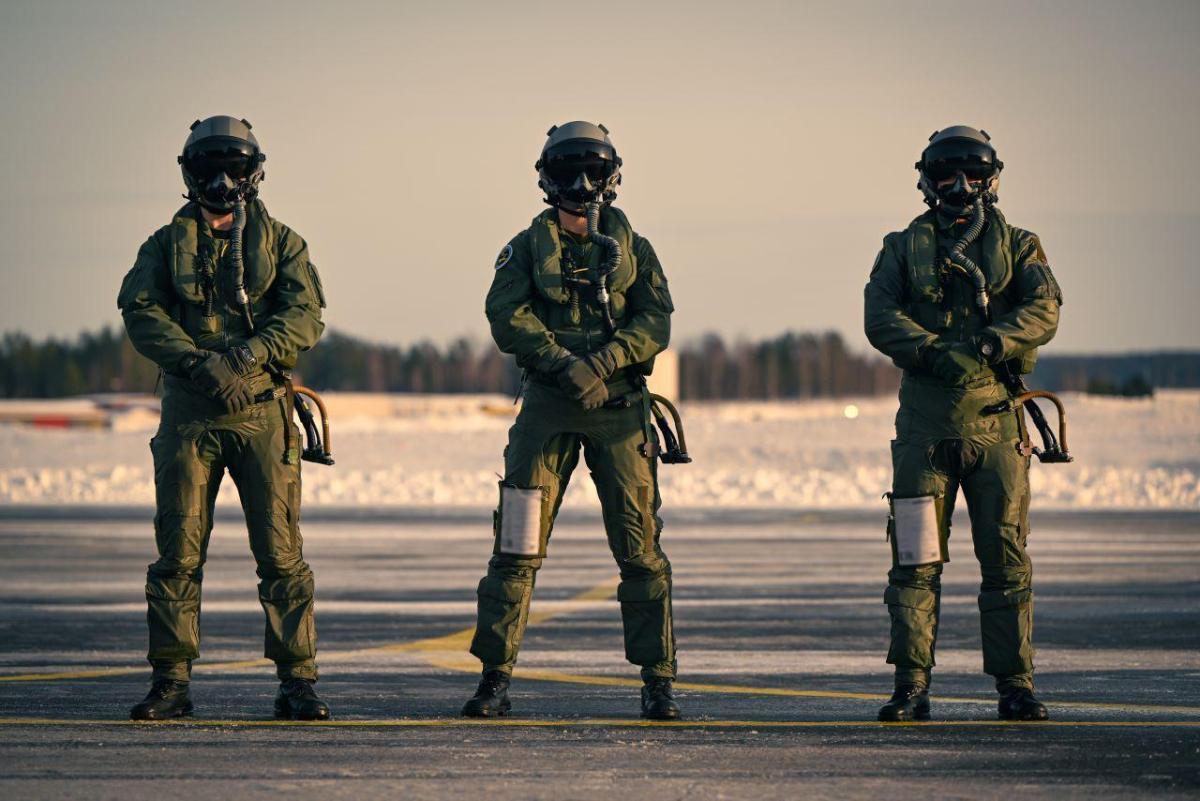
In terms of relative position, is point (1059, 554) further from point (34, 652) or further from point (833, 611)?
point (34, 652)

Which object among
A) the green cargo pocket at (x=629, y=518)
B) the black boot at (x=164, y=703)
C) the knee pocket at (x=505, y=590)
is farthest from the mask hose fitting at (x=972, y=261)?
the black boot at (x=164, y=703)

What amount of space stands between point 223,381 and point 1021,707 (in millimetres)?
3737

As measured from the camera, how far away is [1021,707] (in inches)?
307

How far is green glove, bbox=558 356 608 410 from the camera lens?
786 centimetres

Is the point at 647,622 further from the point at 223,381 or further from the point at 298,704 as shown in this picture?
the point at 223,381

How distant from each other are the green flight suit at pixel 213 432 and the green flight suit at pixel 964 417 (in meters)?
2.63

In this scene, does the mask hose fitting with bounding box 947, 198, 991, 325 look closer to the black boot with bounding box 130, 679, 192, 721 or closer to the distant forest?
the black boot with bounding box 130, 679, 192, 721

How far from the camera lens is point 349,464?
126 feet

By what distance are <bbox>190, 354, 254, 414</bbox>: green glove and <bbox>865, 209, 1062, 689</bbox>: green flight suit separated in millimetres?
2802

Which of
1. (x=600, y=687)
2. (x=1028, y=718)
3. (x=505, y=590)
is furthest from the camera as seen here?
(x=600, y=687)

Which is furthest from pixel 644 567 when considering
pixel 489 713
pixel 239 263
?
pixel 239 263

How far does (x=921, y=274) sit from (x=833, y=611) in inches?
224

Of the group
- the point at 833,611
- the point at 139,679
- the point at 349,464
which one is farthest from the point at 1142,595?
the point at 349,464

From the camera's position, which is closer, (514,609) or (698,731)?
(698,731)
